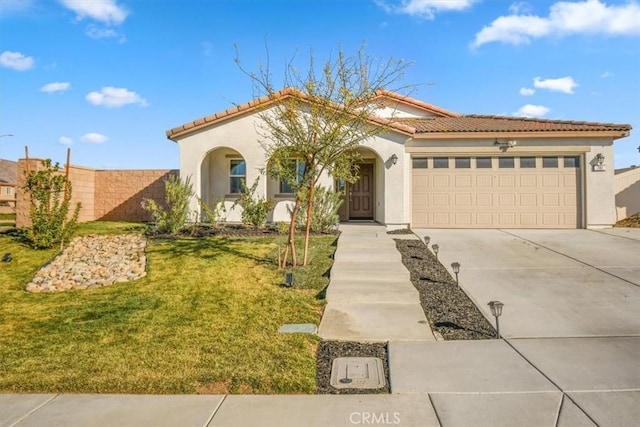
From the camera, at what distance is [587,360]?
165 inches

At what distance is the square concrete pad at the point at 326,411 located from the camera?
316 cm

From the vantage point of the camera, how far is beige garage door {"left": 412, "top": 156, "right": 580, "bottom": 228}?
43.7 feet

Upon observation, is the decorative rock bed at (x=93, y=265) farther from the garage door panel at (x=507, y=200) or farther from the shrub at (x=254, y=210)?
the garage door panel at (x=507, y=200)

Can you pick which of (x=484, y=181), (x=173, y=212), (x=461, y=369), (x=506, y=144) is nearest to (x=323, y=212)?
(x=173, y=212)

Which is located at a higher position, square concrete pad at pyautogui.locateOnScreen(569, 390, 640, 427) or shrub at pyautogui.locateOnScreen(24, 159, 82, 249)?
shrub at pyautogui.locateOnScreen(24, 159, 82, 249)

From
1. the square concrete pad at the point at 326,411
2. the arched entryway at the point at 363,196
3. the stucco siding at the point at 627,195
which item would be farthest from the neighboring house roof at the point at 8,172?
the stucco siding at the point at 627,195

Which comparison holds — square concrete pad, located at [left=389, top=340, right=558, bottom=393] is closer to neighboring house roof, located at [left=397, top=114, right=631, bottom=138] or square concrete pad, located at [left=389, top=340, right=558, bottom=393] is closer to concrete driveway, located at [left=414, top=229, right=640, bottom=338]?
concrete driveway, located at [left=414, top=229, right=640, bottom=338]

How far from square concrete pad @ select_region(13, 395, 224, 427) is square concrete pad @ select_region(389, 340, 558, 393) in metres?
1.76

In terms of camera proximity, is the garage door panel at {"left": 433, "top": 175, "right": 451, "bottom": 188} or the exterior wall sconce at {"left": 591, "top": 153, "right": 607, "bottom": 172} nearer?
the exterior wall sconce at {"left": 591, "top": 153, "right": 607, "bottom": 172}

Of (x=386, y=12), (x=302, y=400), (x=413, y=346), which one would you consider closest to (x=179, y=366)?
(x=302, y=400)

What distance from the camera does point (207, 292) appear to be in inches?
274

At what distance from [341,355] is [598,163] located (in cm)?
1277

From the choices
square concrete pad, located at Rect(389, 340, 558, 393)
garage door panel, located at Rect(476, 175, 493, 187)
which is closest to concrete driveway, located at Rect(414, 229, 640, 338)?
square concrete pad, located at Rect(389, 340, 558, 393)

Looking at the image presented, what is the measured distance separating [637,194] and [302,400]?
1725 cm
